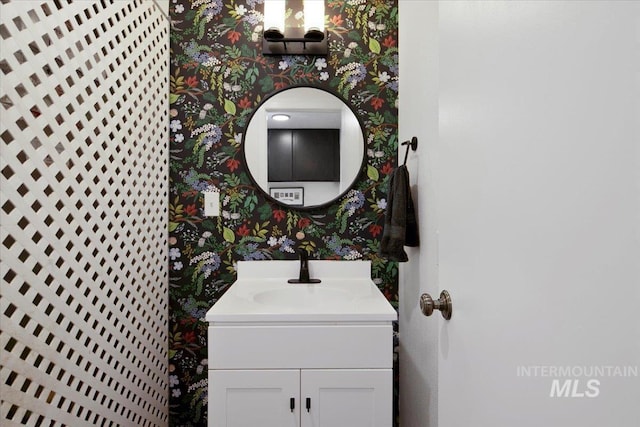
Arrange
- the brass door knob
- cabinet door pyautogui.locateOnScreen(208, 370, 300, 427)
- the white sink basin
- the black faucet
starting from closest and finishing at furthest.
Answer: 1. the brass door knob
2. cabinet door pyautogui.locateOnScreen(208, 370, 300, 427)
3. the white sink basin
4. the black faucet

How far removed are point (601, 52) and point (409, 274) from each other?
1.19m

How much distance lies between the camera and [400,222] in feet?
4.32

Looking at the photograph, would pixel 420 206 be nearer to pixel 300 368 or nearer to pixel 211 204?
pixel 300 368

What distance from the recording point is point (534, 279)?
434 mm

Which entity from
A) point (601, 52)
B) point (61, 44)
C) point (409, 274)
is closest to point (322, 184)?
point (409, 274)

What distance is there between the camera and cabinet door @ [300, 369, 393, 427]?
3.66 feet

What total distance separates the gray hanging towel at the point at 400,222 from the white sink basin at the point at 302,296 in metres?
0.27

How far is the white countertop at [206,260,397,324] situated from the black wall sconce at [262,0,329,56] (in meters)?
1.03

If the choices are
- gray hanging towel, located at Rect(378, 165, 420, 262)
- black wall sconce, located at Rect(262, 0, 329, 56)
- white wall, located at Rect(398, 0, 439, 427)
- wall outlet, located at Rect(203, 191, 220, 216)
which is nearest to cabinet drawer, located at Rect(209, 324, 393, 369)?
white wall, located at Rect(398, 0, 439, 427)

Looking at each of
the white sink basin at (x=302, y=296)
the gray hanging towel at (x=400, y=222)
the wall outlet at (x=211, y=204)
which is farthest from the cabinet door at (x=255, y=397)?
the wall outlet at (x=211, y=204)

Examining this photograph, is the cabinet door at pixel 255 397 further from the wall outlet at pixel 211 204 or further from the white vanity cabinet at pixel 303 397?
the wall outlet at pixel 211 204

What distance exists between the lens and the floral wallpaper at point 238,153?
160cm

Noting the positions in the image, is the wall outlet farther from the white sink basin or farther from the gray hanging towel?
the gray hanging towel

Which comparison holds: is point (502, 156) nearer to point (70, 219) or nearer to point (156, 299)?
point (70, 219)
